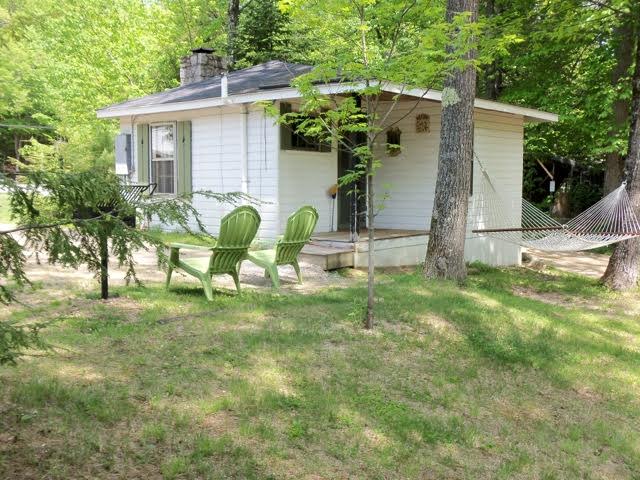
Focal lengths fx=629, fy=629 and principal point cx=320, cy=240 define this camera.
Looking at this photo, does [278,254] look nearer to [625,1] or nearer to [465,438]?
[465,438]

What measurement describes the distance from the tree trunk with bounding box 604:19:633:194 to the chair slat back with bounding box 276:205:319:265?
30.7 ft

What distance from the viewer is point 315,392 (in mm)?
4035

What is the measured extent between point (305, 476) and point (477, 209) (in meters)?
9.09

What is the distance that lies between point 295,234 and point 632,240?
16.4 feet

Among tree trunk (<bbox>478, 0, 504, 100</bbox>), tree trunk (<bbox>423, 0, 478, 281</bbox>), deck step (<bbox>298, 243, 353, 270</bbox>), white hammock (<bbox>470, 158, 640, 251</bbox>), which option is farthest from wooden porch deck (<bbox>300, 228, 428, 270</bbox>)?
tree trunk (<bbox>478, 0, 504, 100</bbox>)

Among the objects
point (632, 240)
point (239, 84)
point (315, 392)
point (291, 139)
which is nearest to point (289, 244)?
point (315, 392)

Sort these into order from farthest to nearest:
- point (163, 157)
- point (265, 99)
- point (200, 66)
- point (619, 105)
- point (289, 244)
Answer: point (619, 105), point (200, 66), point (163, 157), point (265, 99), point (289, 244)

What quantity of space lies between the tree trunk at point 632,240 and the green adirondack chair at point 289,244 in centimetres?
462

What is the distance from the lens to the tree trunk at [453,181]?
24.7ft

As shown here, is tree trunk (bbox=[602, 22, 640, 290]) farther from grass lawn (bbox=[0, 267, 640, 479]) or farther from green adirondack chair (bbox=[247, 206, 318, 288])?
green adirondack chair (bbox=[247, 206, 318, 288])

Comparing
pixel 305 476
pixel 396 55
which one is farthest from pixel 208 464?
pixel 396 55

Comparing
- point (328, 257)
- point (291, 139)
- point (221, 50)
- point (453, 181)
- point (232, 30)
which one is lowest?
point (328, 257)

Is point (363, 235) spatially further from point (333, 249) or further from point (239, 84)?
point (239, 84)

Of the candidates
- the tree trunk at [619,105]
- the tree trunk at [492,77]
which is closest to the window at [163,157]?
the tree trunk at [492,77]
